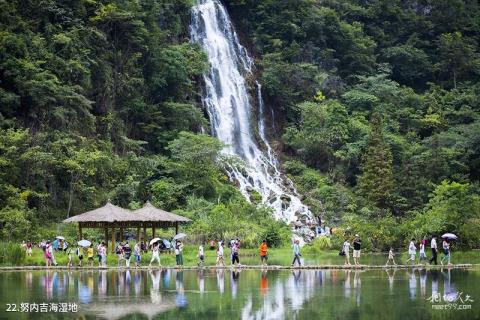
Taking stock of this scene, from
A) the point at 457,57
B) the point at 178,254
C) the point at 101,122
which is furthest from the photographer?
the point at 457,57

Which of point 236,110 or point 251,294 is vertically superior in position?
point 236,110

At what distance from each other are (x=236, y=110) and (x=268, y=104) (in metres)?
5.23

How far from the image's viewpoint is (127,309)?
2008cm

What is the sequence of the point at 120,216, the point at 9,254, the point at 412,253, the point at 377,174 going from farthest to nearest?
the point at 377,174, the point at 120,216, the point at 9,254, the point at 412,253

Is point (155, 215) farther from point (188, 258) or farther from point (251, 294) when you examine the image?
point (251, 294)

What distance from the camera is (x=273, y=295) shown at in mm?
22797

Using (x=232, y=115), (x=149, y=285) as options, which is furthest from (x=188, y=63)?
(x=149, y=285)

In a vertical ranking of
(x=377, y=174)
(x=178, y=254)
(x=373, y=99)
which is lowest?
(x=178, y=254)

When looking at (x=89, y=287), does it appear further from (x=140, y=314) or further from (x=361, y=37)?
(x=361, y=37)

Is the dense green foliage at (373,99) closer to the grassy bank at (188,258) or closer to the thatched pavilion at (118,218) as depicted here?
the grassy bank at (188,258)

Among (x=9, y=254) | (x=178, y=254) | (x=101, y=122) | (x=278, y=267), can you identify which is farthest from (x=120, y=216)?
(x=101, y=122)

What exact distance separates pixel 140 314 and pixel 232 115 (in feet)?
126

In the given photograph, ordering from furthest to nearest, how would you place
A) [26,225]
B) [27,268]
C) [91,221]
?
[26,225] < [91,221] < [27,268]

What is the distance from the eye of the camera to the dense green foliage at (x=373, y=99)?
2117 inches
